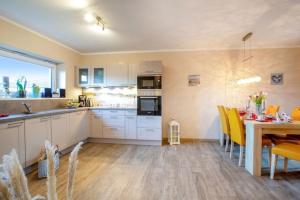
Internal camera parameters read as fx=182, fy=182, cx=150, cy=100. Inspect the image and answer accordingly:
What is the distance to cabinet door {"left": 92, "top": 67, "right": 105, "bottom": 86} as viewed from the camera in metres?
5.01

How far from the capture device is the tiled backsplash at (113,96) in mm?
5203

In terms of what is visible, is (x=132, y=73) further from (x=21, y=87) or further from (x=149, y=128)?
(x=21, y=87)

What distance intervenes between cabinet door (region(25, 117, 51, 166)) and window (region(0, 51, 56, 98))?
92 cm

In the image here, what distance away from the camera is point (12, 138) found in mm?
2580

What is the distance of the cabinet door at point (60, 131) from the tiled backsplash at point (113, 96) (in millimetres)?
1605

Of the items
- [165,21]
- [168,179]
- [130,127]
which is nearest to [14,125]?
[168,179]

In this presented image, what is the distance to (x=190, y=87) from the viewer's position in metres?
5.01

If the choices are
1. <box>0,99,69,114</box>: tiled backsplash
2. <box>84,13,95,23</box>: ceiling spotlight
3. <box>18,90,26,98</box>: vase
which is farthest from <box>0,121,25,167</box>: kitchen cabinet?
<box>84,13,95,23</box>: ceiling spotlight

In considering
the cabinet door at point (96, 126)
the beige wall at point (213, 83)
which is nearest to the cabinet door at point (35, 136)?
the cabinet door at point (96, 126)

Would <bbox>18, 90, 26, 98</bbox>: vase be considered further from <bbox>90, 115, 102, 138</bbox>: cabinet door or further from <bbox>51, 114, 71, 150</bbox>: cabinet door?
<bbox>90, 115, 102, 138</bbox>: cabinet door

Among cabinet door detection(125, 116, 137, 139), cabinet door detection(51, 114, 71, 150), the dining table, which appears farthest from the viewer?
cabinet door detection(125, 116, 137, 139)

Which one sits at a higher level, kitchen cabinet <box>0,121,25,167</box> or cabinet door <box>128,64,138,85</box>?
cabinet door <box>128,64,138,85</box>

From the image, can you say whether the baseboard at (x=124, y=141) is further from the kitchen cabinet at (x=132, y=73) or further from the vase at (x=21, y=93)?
the vase at (x=21, y=93)

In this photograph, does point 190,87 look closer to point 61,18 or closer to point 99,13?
point 99,13
